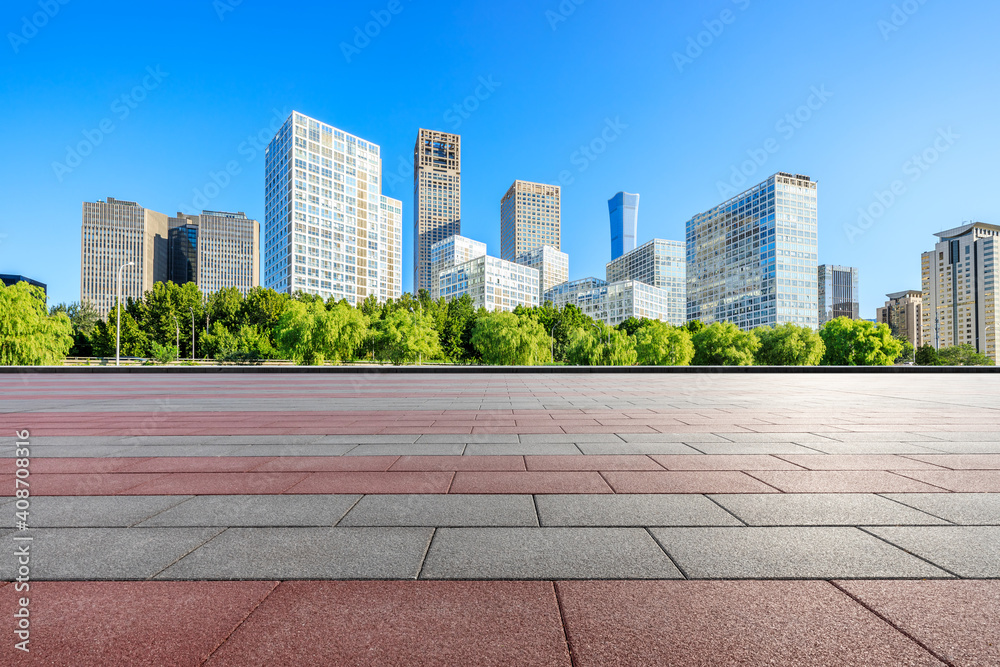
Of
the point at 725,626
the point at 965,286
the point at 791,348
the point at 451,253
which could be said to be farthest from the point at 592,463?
the point at 451,253

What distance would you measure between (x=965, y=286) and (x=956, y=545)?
157 meters

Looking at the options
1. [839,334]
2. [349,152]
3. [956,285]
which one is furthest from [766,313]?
[349,152]

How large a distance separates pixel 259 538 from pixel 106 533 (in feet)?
3.28

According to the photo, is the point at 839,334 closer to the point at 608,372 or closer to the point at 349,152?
the point at 608,372

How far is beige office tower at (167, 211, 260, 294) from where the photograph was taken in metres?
151

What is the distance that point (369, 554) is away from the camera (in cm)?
268

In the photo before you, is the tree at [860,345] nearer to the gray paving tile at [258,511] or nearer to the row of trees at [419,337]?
the row of trees at [419,337]

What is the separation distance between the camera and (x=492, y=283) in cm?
13600

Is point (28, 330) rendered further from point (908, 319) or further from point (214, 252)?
point (908, 319)

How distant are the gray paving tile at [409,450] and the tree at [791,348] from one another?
62.9 metres

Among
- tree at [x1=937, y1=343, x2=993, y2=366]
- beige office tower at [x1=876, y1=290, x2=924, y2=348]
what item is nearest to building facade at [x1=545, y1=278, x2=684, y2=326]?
tree at [x1=937, y1=343, x2=993, y2=366]

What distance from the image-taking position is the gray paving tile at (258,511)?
10.5ft

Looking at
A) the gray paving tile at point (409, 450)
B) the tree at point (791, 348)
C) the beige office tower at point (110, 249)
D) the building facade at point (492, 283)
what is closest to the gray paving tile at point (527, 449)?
the gray paving tile at point (409, 450)

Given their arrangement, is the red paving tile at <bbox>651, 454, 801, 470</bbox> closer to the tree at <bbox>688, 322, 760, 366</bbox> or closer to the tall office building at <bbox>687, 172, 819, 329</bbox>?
the tree at <bbox>688, 322, 760, 366</bbox>
